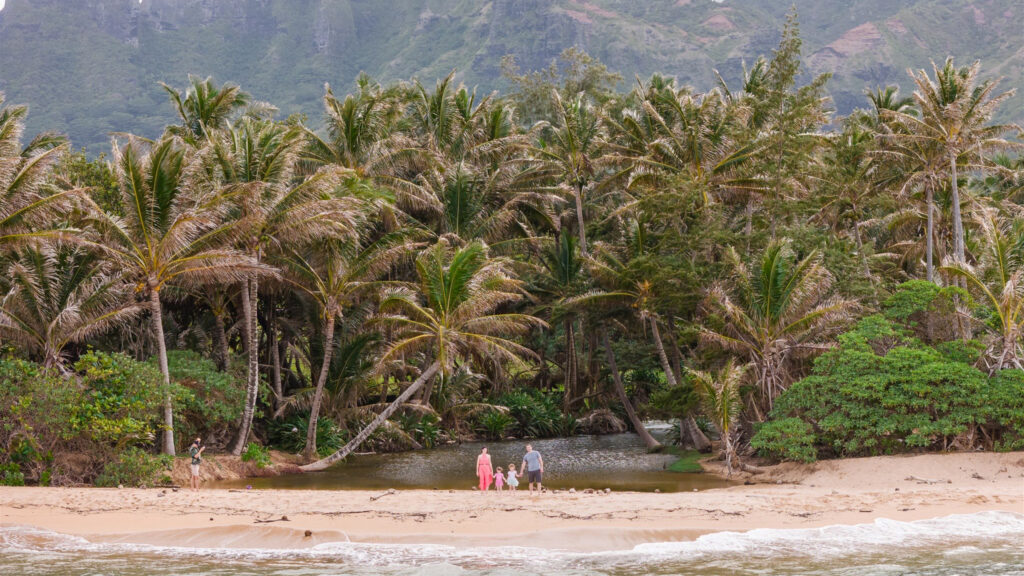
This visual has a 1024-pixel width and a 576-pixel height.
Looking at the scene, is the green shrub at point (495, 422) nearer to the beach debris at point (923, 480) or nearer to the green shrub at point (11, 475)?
the beach debris at point (923, 480)

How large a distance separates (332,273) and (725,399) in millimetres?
11418

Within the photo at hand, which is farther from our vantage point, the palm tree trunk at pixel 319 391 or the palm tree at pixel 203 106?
the palm tree at pixel 203 106

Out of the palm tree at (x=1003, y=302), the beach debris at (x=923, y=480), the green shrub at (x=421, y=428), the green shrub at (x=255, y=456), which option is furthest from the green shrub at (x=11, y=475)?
the palm tree at (x=1003, y=302)

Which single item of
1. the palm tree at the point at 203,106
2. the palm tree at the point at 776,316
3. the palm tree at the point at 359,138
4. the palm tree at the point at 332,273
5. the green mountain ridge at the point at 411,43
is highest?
the green mountain ridge at the point at 411,43

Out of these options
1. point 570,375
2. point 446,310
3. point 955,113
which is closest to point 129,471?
point 446,310

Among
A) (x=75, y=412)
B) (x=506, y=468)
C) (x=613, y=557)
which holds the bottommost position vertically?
(x=613, y=557)

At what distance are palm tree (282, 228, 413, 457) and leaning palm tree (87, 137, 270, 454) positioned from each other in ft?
9.23

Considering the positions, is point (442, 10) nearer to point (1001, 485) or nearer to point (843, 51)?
point (843, 51)

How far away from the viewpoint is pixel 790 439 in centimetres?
2094

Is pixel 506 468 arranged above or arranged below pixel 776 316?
below

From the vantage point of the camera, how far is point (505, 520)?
14.6m

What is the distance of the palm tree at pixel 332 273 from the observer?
24.4 metres

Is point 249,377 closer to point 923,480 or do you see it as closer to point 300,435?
point 300,435

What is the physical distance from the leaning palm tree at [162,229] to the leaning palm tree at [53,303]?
0.74 meters
